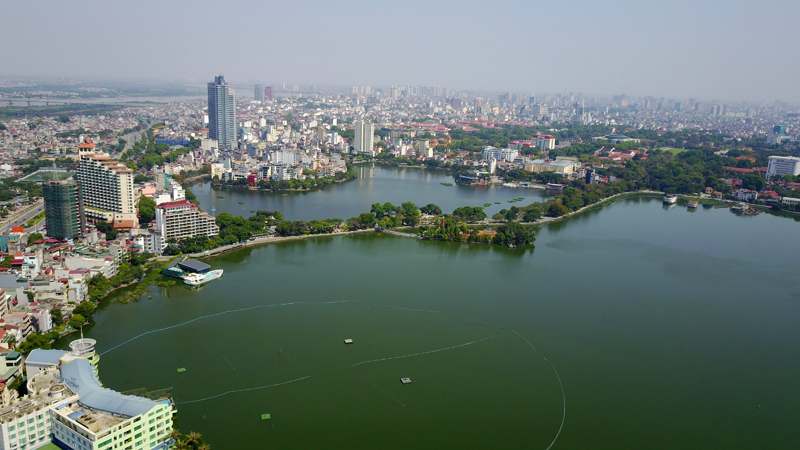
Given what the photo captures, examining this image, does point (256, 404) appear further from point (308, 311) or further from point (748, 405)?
point (748, 405)

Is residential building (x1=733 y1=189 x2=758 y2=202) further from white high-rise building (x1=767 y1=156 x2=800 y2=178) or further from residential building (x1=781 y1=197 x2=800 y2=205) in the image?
white high-rise building (x1=767 y1=156 x2=800 y2=178)

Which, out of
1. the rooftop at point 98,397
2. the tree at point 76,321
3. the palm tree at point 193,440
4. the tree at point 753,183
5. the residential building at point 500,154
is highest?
the residential building at point 500,154

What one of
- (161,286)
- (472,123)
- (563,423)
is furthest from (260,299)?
(472,123)

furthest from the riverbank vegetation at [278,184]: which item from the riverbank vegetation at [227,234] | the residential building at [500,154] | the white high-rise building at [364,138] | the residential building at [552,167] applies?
the residential building at [500,154]

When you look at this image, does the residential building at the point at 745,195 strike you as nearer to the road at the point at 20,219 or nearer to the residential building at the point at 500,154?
the residential building at the point at 500,154

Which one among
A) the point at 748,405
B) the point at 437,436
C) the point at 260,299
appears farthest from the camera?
the point at 260,299

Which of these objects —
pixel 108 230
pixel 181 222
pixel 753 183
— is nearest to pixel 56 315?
pixel 181 222

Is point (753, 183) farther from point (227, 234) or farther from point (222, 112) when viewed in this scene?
point (222, 112)

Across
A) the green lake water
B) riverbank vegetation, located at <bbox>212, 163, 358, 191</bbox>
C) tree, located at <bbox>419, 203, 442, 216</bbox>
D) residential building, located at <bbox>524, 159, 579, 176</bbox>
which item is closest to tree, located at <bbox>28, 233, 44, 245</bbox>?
the green lake water
